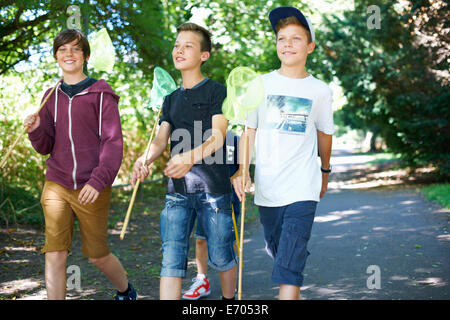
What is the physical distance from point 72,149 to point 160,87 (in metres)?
0.90

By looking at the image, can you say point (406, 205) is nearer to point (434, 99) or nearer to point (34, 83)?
point (434, 99)

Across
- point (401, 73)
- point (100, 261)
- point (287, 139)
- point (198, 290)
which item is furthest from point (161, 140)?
point (401, 73)

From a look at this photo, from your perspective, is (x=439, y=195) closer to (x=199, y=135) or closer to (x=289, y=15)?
(x=289, y=15)

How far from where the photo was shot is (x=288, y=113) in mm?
3629

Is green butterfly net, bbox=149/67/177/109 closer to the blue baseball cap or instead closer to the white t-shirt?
the white t-shirt

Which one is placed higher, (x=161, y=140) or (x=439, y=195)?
(x=161, y=140)

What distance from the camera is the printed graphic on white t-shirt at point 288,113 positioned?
143 inches

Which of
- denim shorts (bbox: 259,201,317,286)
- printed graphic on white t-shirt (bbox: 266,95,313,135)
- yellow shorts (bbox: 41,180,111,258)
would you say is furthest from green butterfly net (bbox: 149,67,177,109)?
denim shorts (bbox: 259,201,317,286)

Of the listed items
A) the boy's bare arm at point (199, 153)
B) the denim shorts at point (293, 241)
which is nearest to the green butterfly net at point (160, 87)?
the boy's bare arm at point (199, 153)

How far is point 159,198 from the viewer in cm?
1214

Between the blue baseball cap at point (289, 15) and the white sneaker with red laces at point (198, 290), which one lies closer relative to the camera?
the blue baseball cap at point (289, 15)

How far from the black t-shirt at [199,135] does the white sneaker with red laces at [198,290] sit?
129 centimetres

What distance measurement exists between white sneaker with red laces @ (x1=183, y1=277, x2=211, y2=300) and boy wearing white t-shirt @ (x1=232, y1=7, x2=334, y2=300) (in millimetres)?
1225

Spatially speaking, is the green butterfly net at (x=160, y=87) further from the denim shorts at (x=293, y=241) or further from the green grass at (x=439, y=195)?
the green grass at (x=439, y=195)
